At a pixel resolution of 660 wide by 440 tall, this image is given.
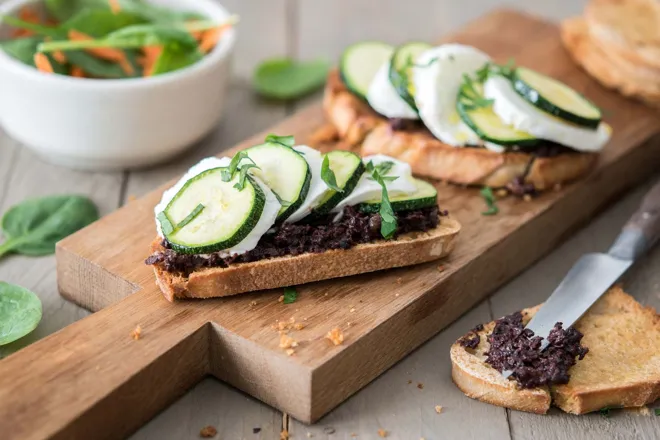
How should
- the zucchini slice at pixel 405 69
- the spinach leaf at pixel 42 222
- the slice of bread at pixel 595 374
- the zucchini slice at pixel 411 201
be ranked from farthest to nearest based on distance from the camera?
the zucchini slice at pixel 405 69 < the spinach leaf at pixel 42 222 < the zucchini slice at pixel 411 201 < the slice of bread at pixel 595 374

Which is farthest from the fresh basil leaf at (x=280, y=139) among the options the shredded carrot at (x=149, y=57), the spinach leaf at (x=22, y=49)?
the spinach leaf at (x=22, y=49)

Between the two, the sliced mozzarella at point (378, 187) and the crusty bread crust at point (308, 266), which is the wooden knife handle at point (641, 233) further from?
the sliced mozzarella at point (378, 187)

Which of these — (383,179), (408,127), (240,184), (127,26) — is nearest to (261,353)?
(240,184)

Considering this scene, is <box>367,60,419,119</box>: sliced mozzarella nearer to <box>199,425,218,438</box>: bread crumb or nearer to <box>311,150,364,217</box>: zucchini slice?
<box>311,150,364,217</box>: zucchini slice

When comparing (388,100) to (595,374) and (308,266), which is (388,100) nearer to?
(308,266)

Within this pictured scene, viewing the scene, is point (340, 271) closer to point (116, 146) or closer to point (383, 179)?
point (383, 179)

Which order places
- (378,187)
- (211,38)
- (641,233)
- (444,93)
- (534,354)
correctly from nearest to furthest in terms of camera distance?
1. (534,354)
2. (378,187)
3. (641,233)
4. (444,93)
5. (211,38)

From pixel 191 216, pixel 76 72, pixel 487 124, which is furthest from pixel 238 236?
pixel 76 72
